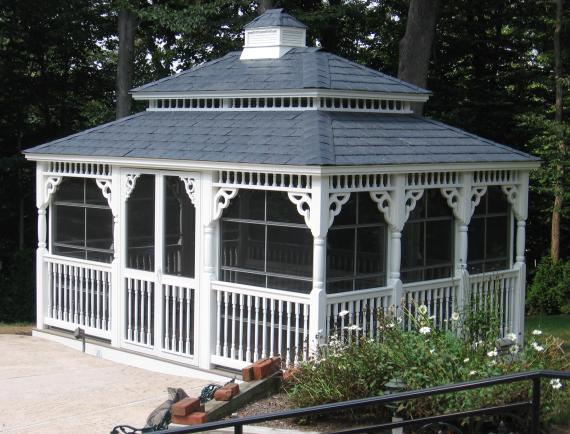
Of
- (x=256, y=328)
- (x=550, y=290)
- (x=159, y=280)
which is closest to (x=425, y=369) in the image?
(x=256, y=328)

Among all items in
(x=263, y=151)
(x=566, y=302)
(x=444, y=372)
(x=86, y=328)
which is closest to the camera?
(x=444, y=372)

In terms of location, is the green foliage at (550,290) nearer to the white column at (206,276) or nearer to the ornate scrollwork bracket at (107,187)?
the white column at (206,276)

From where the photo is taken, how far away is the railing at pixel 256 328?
10.0 metres

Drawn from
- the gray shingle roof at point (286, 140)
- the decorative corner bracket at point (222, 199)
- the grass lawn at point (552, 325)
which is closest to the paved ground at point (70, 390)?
the decorative corner bracket at point (222, 199)

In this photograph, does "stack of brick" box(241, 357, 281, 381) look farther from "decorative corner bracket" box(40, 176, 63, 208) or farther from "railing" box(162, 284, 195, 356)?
"decorative corner bracket" box(40, 176, 63, 208)

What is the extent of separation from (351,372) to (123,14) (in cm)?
1527

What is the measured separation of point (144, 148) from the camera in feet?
38.3

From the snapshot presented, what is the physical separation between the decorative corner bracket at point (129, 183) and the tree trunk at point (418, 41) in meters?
8.37

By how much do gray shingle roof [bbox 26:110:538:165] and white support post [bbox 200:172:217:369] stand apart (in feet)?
1.54

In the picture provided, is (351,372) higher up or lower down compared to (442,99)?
lower down

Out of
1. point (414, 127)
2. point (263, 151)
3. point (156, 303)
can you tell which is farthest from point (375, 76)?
point (156, 303)

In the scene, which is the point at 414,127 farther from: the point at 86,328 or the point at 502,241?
the point at 86,328

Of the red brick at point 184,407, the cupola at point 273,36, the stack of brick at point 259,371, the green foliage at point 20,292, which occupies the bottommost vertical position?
the green foliage at point 20,292

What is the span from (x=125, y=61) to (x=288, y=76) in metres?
10.4
